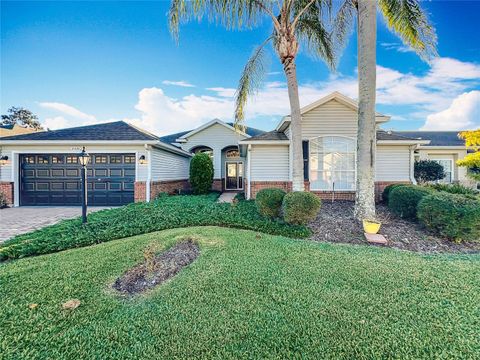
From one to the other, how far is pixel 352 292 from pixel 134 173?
35.0 ft

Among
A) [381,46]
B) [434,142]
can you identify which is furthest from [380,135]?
[434,142]

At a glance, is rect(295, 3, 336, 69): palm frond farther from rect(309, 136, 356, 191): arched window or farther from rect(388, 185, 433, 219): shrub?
rect(388, 185, 433, 219): shrub

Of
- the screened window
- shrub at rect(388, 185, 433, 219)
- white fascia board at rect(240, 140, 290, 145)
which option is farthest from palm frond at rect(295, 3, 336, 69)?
the screened window

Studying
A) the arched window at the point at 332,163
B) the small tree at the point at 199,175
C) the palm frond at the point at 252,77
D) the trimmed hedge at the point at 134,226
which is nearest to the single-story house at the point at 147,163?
the arched window at the point at 332,163

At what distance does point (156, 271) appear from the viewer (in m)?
3.72

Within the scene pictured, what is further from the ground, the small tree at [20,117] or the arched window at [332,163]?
the small tree at [20,117]

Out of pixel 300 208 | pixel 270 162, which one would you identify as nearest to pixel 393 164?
pixel 270 162

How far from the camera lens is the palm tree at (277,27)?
7.66m

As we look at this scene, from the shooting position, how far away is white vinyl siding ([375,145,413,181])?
35.7 feet

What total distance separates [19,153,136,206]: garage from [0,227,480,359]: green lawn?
725cm

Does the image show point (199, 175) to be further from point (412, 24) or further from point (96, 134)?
point (412, 24)

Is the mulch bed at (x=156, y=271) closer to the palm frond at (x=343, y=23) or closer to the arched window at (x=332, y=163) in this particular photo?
the arched window at (x=332, y=163)

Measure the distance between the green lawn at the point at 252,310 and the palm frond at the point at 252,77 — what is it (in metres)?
7.37

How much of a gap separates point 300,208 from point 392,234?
8.30 feet
